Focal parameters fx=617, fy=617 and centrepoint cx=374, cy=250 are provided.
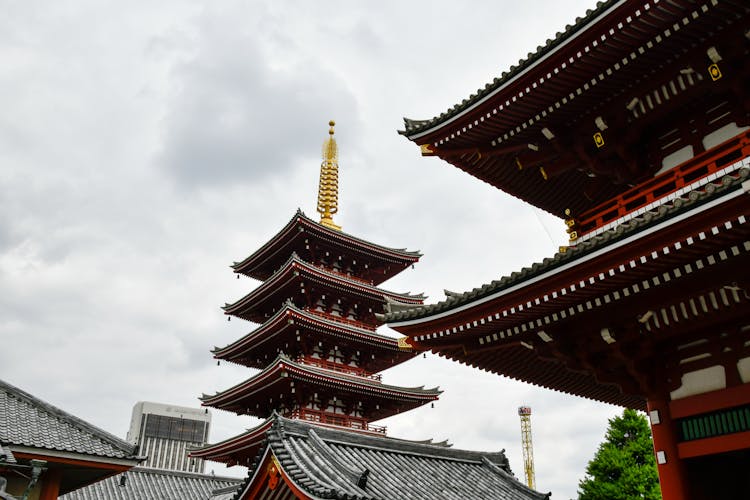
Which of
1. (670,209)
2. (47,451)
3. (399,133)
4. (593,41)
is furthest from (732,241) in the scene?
(47,451)

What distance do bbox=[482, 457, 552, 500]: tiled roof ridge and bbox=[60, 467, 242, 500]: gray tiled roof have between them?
596 inches

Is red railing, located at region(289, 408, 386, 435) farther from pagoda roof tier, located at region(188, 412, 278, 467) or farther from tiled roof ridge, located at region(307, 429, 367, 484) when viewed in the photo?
tiled roof ridge, located at region(307, 429, 367, 484)

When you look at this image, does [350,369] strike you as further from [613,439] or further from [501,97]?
[501,97]

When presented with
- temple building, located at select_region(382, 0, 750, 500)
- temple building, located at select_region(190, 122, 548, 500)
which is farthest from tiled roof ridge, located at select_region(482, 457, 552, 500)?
temple building, located at select_region(190, 122, 548, 500)

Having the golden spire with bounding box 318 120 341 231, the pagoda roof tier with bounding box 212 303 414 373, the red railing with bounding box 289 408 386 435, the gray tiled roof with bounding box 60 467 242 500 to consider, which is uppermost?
the golden spire with bounding box 318 120 341 231

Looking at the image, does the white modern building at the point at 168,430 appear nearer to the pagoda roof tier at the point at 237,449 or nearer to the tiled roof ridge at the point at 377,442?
the pagoda roof tier at the point at 237,449

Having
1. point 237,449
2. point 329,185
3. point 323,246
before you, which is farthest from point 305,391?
point 329,185

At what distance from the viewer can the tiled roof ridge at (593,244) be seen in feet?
24.0

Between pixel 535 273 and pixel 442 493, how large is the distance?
20.9 ft

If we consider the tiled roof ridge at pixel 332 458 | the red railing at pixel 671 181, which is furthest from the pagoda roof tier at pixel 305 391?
Answer: the red railing at pixel 671 181

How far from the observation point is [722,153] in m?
9.04

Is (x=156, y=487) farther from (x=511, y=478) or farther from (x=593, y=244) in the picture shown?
(x=593, y=244)

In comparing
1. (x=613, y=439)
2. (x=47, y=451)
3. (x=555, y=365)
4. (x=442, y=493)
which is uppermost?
(x=613, y=439)

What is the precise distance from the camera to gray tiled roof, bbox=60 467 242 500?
1021 inches
